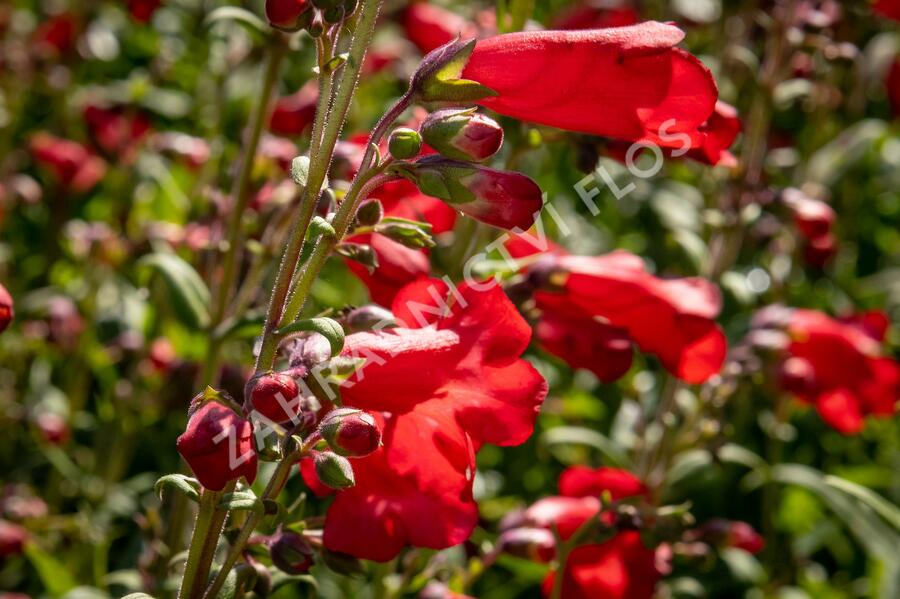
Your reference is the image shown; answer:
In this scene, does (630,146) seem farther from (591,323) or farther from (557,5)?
(557,5)

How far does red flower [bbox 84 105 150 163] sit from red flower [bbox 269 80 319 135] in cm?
60

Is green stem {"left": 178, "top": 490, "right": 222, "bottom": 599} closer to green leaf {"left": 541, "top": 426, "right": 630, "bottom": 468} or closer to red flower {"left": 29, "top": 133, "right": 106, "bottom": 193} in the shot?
green leaf {"left": 541, "top": 426, "right": 630, "bottom": 468}

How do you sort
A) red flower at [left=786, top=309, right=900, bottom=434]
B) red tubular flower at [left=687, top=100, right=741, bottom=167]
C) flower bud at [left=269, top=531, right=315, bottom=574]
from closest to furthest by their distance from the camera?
1. flower bud at [left=269, top=531, right=315, bottom=574]
2. red tubular flower at [left=687, top=100, right=741, bottom=167]
3. red flower at [left=786, top=309, right=900, bottom=434]

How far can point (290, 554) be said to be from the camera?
1.48 metres

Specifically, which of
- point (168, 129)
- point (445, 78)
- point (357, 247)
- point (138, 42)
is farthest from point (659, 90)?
point (138, 42)

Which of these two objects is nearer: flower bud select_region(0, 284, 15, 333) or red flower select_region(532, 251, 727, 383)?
flower bud select_region(0, 284, 15, 333)

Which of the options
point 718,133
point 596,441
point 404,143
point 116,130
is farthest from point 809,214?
point 116,130

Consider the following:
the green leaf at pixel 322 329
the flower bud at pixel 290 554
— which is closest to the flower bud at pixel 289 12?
the green leaf at pixel 322 329

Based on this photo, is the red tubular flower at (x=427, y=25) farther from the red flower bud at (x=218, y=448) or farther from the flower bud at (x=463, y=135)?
the red flower bud at (x=218, y=448)

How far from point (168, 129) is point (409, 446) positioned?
346cm

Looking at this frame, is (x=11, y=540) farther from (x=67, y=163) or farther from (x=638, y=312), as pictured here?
(x=67, y=163)

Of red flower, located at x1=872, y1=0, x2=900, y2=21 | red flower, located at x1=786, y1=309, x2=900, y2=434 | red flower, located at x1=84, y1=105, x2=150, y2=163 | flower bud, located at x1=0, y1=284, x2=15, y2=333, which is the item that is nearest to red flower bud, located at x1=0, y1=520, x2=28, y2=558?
flower bud, located at x1=0, y1=284, x2=15, y2=333

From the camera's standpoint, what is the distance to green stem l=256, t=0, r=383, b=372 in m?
1.35

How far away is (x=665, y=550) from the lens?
7.34 ft
